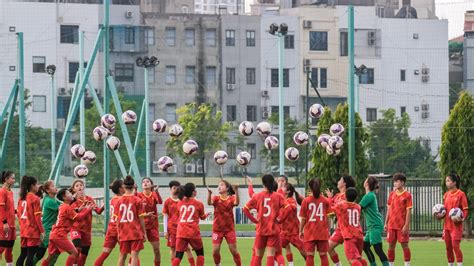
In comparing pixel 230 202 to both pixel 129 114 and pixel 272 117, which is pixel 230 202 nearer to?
pixel 129 114

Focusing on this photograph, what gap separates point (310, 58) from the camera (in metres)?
82.3

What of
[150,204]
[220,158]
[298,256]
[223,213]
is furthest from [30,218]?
[298,256]

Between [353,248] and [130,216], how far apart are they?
3.71 metres

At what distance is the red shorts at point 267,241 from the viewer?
2172 centimetres

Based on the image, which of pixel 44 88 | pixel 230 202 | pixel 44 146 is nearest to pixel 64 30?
pixel 44 88

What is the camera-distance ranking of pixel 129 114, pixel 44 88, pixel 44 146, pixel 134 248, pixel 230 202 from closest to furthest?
pixel 134 248
pixel 230 202
pixel 129 114
pixel 44 146
pixel 44 88

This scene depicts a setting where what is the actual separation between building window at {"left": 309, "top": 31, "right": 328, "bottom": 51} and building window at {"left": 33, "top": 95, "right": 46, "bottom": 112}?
17326mm

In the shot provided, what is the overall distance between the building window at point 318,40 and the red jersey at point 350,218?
2422 inches

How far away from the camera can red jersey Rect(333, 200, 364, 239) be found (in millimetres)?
21469

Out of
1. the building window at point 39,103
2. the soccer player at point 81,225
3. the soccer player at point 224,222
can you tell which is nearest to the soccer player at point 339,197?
the soccer player at point 224,222

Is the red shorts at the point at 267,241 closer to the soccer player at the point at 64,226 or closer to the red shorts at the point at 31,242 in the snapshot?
the soccer player at the point at 64,226

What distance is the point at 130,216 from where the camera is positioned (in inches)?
845

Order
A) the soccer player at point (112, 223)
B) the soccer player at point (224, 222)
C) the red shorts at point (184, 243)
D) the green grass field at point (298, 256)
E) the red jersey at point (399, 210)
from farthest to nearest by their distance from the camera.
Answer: the green grass field at point (298, 256), the red jersey at point (399, 210), the soccer player at point (224, 222), the red shorts at point (184, 243), the soccer player at point (112, 223)

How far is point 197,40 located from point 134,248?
61.0 metres
